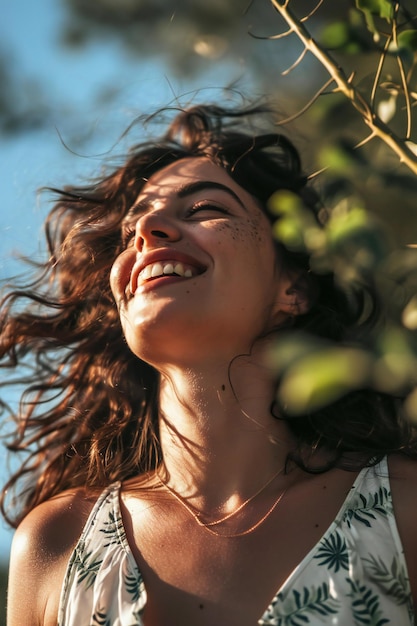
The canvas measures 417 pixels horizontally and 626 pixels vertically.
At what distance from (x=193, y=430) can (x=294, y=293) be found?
0.47 metres

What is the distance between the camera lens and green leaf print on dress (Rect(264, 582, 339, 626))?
1.85 m

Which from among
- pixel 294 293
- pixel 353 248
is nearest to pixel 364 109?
pixel 353 248

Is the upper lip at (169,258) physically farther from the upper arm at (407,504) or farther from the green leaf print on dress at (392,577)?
the green leaf print on dress at (392,577)

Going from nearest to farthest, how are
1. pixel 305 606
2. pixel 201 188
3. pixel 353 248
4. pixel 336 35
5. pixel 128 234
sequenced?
pixel 353 248, pixel 336 35, pixel 305 606, pixel 201 188, pixel 128 234

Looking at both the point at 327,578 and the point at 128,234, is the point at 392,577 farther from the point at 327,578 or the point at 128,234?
the point at 128,234

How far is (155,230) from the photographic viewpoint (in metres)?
2.24

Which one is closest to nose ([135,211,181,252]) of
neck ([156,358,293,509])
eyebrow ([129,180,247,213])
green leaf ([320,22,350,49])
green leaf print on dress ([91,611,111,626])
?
eyebrow ([129,180,247,213])

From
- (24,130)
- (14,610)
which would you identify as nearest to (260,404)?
(14,610)

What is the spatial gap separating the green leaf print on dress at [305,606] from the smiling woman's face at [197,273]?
0.60 m

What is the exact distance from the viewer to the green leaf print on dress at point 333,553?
1.96 metres

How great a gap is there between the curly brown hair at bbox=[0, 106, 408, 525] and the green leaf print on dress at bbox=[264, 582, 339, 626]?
733 millimetres

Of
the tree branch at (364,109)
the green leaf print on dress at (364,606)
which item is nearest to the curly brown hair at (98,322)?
the green leaf print on dress at (364,606)

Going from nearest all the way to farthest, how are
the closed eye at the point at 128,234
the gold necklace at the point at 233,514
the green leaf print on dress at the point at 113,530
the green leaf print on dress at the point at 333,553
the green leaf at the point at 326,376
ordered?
the green leaf at the point at 326,376
the green leaf print on dress at the point at 333,553
the gold necklace at the point at 233,514
the green leaf print on dress at the point at 113,530
the closed eye at the point at 128,234

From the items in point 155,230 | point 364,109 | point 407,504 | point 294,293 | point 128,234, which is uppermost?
A: point 364,109
